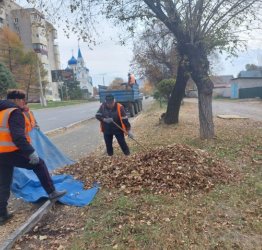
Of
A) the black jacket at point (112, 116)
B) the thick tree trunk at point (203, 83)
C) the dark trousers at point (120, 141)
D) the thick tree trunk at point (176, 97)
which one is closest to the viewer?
the black jacket at point (112, 116)

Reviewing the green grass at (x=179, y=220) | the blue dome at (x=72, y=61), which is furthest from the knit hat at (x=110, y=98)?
the blue dome at (x=72, y=61)

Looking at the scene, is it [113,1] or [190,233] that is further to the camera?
[113,1]

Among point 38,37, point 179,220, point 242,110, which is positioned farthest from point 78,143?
point 38,37

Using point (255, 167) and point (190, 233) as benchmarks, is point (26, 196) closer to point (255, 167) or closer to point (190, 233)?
point (190, 233)

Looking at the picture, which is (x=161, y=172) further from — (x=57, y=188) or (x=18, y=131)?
(x=18, y=131)

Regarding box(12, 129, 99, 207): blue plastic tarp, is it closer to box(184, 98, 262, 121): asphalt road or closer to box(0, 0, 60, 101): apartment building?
box(0, 0, 60, 101): apartment building

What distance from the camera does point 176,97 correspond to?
13492mm

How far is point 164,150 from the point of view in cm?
659

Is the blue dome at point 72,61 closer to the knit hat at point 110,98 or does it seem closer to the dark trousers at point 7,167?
the knit hat at point 110,98

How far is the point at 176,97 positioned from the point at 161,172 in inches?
313

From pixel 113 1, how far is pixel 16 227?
269 inches

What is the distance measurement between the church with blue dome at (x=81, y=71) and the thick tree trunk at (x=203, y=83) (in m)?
102

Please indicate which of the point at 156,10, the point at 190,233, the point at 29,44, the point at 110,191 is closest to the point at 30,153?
the point at 110,191

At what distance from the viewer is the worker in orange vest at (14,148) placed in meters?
4.82
